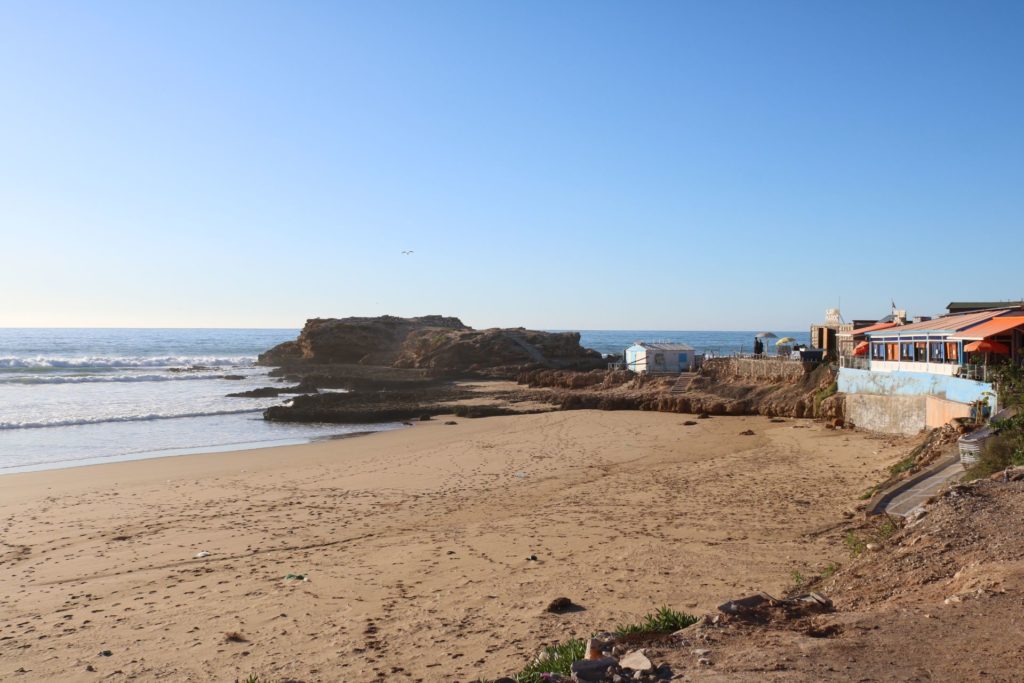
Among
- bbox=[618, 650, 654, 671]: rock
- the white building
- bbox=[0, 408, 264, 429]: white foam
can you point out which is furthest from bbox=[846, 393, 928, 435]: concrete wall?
bbox=[0, 408, 264, 429]: white foam

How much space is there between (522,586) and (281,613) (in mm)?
3082

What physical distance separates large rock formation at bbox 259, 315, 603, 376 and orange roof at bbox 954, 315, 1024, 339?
3475 cm

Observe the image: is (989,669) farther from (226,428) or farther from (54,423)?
(54,423)

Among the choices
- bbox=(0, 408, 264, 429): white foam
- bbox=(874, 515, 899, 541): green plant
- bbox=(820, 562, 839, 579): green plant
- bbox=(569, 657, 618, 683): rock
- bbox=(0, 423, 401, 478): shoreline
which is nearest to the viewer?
bbox=(569, 657, 618, 683): rock

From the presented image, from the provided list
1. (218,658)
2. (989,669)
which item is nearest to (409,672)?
(218,658)

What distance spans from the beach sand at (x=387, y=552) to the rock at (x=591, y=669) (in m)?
1.61

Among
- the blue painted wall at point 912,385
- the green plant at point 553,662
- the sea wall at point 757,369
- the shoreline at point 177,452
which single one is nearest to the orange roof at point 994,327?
the blue painted wall at point 912,385

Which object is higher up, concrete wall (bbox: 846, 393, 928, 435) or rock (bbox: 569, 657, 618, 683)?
concrete wall (bbox: 846, 393, 928, 435)

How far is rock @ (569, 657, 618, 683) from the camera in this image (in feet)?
18.0

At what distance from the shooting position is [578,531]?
1231cm

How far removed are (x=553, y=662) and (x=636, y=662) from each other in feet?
3.02

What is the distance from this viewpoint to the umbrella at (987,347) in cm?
1989

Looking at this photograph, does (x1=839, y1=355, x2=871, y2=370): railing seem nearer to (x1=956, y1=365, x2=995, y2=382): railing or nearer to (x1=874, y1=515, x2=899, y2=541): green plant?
(x1=956, y1=365, x2=995, y2=382): railing

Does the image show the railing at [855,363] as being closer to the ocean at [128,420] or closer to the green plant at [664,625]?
the ocean at [128,420]
